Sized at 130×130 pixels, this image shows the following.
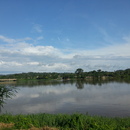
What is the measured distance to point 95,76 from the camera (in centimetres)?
7750

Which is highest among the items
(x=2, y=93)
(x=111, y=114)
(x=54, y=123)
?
(x=2, y=93)

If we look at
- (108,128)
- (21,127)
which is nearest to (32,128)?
(21,127)

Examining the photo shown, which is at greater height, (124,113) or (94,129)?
(94,129)

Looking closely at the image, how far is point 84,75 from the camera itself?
7812 cm

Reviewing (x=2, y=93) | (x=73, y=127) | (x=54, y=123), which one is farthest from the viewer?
(x=2, y=93)

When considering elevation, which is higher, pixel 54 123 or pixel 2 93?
pixel 2 93

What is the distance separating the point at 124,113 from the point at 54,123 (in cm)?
733

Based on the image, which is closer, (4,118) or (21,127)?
(21,127)

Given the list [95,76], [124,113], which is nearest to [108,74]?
[95,76]

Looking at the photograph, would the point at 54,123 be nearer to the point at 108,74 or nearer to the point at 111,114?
the point at 111,114

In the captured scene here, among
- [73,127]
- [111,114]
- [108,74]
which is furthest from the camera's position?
[108,74]

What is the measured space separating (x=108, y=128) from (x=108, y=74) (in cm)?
7395

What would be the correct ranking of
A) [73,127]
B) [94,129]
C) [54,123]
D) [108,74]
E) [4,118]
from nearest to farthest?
[94,129]
[73,127]
[54,123]
[4,118]
[108,74]

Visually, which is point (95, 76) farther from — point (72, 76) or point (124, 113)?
point (124, 113)
